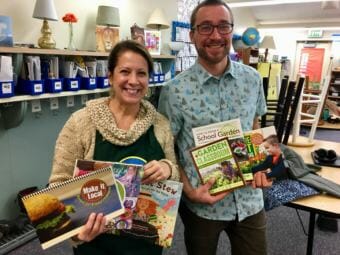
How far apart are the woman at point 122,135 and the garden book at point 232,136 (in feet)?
0.40

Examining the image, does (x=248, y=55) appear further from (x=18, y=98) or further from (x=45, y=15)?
(x=18, y=98)

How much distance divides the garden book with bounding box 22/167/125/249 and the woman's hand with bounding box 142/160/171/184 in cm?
12

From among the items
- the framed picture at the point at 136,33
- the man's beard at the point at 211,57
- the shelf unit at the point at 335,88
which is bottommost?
the shelf unit at the point at 335,88

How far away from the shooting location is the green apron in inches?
41.0

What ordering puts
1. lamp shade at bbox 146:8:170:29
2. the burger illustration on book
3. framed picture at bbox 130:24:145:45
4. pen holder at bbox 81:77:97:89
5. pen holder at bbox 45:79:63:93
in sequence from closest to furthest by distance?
1. the burger illustration on book
2. pen holder at bbox 45:79:63:93
3. pen holder at bbox 81:77:97:89
4. framed picture at bbox 130:24:145:45
5. lamp shade at bbox 146:8:170:29

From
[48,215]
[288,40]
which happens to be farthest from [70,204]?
[288,40]

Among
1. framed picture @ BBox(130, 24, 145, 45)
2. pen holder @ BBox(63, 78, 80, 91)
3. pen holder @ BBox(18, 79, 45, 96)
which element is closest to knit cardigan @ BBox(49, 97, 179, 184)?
pen holder @ BBox(18, 79, 45, 96)

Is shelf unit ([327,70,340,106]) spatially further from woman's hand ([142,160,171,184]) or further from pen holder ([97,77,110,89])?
woman's hand ([142,160,171,184])

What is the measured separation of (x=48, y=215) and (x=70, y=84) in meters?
1.94

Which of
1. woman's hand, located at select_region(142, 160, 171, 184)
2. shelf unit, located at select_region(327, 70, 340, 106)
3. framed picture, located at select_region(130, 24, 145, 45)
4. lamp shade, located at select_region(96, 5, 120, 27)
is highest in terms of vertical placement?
lamp shade, located at select_region(96, 5, 120, 27)

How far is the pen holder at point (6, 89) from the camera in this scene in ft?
6.75

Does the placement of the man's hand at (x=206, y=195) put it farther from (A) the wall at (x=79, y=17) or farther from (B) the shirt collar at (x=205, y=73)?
(A) the wall at (x=79, y=17)

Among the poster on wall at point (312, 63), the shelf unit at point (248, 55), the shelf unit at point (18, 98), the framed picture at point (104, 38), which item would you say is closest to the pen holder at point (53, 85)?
the shelf unit at point (18, 98)

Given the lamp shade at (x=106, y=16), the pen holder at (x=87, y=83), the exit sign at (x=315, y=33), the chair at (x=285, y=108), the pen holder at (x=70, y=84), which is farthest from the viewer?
the exit sign at (x=315, y=33)
